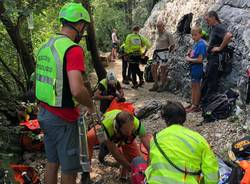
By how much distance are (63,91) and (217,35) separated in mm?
4418

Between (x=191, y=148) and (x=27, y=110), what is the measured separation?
4.22m

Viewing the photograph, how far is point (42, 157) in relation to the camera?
21.8ft

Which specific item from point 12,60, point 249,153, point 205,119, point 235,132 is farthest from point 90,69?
point 249,153

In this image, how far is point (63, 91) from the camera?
12.7 feet

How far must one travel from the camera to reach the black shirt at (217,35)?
7.48 m

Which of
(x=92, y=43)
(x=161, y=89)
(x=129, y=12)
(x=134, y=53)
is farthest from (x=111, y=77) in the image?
(x=129, y=12)

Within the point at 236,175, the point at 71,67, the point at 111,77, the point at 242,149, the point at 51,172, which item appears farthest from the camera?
the point at 111,77

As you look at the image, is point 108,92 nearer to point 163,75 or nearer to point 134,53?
point 163,75

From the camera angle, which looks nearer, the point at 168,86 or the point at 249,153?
the point at 249,153

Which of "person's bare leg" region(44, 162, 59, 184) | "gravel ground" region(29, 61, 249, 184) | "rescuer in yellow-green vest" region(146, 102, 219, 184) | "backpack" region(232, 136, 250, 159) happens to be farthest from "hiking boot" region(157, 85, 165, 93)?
"rescuer in yellow-green vest" region(146, 102, 219, 184)

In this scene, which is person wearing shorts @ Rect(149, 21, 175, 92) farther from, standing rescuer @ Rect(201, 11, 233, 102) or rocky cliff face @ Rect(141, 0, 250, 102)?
standing rescuer @ Rect(201, 11, 233, 102)

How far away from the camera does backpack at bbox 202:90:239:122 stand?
724 cm

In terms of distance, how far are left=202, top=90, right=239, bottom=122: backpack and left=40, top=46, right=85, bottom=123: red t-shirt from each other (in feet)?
12.6

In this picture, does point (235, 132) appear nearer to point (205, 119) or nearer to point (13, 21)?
point (205, 119)
